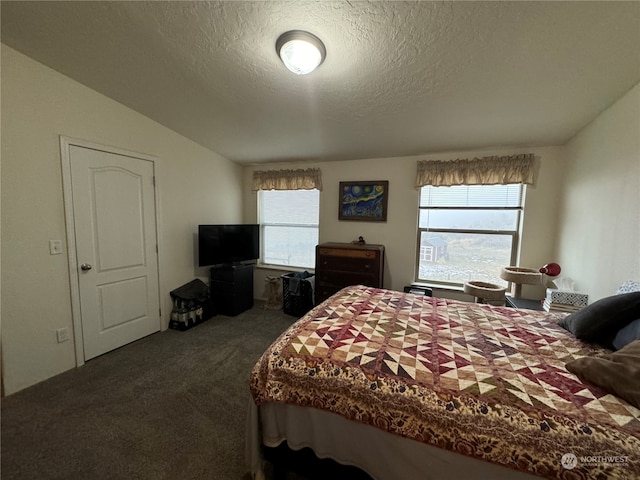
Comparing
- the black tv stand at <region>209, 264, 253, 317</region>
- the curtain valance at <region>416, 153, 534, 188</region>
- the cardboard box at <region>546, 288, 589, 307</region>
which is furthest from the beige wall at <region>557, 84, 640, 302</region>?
the black tv stand at <region>209, 264, 253, 317</region>

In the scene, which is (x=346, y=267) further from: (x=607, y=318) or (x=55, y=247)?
(x=55, y=247)

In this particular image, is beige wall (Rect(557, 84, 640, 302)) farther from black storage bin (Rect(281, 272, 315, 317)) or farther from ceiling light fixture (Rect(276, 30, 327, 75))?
black storage bin (Rect(281, 272, 315, 317))

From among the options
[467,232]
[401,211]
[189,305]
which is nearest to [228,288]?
[189,305]

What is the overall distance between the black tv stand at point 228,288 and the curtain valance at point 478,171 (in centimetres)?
266

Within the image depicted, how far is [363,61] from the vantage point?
1775 millimetres

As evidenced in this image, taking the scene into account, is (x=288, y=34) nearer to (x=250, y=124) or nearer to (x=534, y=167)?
(x=250, y=124)

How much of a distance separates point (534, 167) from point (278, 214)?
3.35 m

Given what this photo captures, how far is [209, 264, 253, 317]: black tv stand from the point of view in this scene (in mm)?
3488

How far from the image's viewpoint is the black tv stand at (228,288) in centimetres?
349

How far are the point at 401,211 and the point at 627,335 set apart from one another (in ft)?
7.85

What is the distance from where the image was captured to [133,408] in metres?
1.83

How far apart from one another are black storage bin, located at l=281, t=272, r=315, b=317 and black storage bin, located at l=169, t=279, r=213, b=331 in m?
1.04

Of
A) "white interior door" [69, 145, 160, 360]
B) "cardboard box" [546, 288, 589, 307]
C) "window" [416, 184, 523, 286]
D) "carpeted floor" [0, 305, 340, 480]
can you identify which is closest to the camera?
"carpeted floor" [0, 305, 340, 480]

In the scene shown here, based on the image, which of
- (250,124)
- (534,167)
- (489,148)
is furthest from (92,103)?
(534,167)
